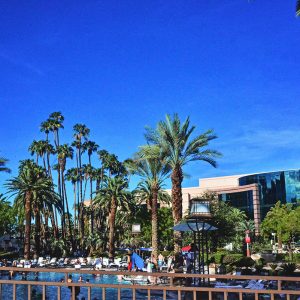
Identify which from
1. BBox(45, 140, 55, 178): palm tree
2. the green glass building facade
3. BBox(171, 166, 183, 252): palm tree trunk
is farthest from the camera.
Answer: the green glass building facade

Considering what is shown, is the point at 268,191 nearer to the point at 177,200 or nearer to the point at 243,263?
the point at 243,263

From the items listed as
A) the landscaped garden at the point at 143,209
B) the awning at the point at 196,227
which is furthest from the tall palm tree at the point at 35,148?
the awning at the point at 196,227

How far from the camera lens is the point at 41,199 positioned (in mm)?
53938

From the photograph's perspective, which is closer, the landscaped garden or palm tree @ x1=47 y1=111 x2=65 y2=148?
the landscaped garden

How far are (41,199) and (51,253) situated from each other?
8.54 meters

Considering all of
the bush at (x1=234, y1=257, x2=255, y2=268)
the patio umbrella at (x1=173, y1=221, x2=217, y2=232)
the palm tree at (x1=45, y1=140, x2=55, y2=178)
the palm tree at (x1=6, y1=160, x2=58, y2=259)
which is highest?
the palm tree at (x1=45, y1=140, x2=55, y2=178)

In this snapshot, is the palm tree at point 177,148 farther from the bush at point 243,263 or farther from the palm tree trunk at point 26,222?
the palm tree trunk at point 26,222

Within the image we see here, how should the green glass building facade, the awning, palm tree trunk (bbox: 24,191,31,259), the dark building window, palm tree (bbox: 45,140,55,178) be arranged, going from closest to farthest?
the awning
palm tree trunk (bbox: 24,191,31,259)
palm tree (bbox: 45,140,55,178)
the green glass building facade
the dark building window

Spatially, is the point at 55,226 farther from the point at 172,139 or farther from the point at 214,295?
the point at 214,295

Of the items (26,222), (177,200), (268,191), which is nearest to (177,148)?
(177,200)


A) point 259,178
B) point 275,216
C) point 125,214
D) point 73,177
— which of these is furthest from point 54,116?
point 259,178

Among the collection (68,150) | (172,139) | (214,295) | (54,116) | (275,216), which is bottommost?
(214,295)

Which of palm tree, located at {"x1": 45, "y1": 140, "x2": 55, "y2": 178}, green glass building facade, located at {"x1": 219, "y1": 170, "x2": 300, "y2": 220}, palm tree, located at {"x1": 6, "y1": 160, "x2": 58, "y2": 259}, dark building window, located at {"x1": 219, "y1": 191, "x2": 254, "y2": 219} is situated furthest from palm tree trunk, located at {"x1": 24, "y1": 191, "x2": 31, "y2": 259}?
green glass building facade, located at {"x1": 219, "y1": 170, "x2": 300, "y2": 220}

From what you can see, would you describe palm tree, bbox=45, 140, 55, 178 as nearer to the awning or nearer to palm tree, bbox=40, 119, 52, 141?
palm tree, bbox=40, 119, 52, 141
